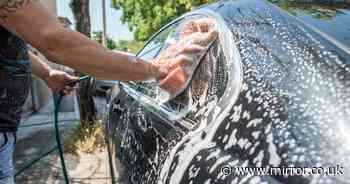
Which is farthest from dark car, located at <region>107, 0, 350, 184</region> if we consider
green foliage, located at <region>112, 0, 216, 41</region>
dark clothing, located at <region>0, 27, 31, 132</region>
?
green foliage, located at <region>112, 0, 216, 41</region>

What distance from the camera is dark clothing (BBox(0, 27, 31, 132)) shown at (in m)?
1.80

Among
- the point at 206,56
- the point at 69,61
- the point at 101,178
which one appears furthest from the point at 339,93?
the point at 101,178

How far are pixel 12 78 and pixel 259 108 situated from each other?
3.52 ft

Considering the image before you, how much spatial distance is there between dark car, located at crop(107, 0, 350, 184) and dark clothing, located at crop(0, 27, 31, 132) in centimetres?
53

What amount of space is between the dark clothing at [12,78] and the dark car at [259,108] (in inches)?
20.7

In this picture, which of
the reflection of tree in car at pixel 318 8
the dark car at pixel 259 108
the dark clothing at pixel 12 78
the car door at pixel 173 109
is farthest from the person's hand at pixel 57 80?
the reflection of tree in car at pixel 318 8

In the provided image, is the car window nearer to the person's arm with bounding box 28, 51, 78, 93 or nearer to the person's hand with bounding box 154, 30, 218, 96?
the person's hand with bounding box 154, 30, 218, 96

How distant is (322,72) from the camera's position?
125cm

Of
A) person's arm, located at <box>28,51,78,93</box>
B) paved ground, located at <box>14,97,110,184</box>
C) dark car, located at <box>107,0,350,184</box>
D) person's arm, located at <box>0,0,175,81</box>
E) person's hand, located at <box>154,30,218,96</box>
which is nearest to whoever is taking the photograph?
dark car, located at <box>107,0,350,184</box>

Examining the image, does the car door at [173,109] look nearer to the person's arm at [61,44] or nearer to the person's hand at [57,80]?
the person's arm at [61,44]

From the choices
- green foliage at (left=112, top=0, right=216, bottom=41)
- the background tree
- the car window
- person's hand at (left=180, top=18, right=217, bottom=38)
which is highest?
person's hand at (left=180, top=18, right=217, bottom=38)

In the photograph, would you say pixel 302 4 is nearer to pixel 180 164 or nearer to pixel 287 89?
pixel 287 89

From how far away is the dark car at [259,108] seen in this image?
3.55 ft

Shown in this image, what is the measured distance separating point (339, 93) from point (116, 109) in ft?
6.77
